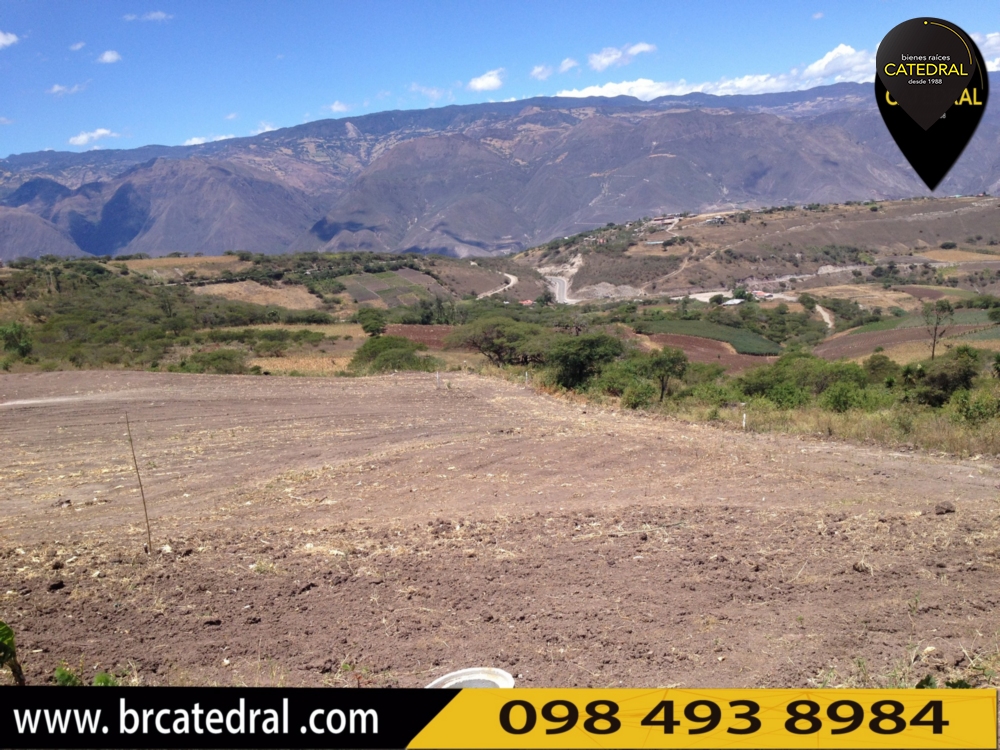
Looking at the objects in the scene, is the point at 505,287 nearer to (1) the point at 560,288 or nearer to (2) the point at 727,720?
(1) the point at 560,288

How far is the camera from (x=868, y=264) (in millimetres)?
102188

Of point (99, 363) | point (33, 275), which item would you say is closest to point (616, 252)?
point (33, 275)

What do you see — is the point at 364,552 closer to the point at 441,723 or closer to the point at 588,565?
the point at 588,565

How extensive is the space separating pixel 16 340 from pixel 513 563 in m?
32.6

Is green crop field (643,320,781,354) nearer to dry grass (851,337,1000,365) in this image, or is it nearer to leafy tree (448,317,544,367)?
dry grass (851,337,1000,365)

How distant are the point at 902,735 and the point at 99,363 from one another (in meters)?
30.1

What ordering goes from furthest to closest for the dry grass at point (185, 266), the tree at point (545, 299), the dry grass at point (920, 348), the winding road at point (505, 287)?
the winding road at point (505, 287), the tree at point (545, 299), the dry grass at point (185, 266), the dry grass at point (920, 348)

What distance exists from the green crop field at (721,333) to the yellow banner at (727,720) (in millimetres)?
51413

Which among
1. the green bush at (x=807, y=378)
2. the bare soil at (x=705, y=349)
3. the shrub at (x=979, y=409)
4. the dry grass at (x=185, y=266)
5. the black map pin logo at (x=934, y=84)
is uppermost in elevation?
the dry grass at (x=185, y=266)

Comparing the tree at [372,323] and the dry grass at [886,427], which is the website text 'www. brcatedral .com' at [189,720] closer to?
the dry grass at [886,427]

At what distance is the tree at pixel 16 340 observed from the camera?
1094 inches

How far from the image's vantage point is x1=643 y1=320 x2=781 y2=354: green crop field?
53.0 meters

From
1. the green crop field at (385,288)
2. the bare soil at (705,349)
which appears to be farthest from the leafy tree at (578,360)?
the green crop field at (385,288)

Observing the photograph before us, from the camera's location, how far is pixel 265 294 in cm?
6988
